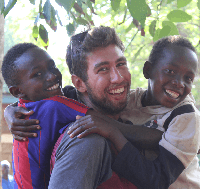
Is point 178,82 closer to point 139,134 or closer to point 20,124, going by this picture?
point 139,134

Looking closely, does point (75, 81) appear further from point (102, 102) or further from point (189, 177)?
point (189, 177)

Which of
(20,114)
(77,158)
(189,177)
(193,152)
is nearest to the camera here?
(77,158)

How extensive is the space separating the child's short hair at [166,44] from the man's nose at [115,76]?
61 centimetres

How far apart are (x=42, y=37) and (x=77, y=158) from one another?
172 cm

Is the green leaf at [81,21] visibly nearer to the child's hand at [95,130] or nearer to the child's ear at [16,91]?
the child's ear at [16,91]

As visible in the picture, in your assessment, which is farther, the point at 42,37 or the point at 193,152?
the point at 42,37

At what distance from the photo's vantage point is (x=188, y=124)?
1.73m

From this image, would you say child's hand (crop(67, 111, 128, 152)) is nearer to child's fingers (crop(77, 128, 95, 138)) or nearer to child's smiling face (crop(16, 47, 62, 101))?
child's fingers (crop(77, 128, 95, 138))

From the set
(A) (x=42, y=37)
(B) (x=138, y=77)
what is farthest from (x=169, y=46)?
(B) (x=138, y=77)

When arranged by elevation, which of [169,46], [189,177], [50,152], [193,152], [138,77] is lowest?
[138,77]

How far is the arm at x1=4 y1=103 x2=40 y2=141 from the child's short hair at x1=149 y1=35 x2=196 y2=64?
1260 millimetres

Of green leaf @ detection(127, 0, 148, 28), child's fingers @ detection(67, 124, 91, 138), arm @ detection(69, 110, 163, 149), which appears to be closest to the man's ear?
arm @ detection(69, 110, 163, 149)

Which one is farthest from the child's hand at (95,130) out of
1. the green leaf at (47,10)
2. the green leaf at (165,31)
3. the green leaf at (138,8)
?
the green leaf at (165,31)

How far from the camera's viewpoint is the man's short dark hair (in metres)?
1.90
